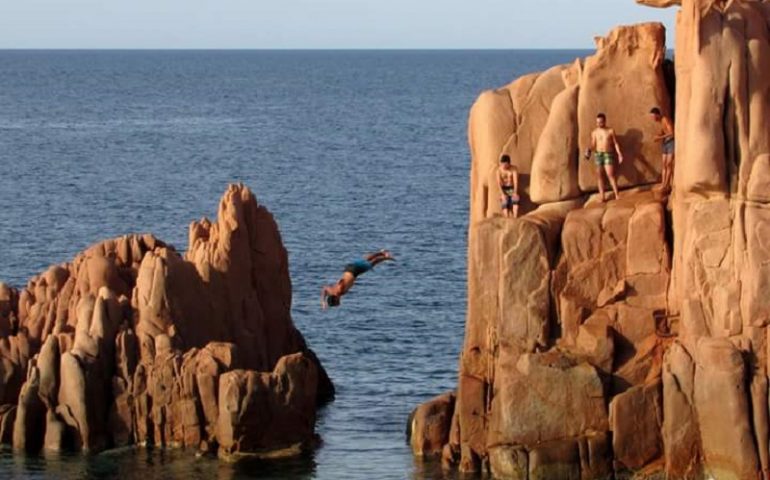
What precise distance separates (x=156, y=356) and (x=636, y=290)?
525 inches

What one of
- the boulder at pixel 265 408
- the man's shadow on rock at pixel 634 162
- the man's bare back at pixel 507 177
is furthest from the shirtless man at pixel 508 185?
the boulder at pixel 265 408

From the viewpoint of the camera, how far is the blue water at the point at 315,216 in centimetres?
5966

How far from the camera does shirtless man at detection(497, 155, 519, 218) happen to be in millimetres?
56906

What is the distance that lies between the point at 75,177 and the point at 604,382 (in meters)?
80.3

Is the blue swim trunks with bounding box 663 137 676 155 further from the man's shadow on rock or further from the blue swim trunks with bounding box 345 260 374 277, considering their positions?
the blue swim trunks with bounding box 345 260 374 277

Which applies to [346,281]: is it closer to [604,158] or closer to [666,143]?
[604,158]

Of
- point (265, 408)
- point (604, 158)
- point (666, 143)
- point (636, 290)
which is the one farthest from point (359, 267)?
point (666, 143)

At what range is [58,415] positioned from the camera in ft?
192

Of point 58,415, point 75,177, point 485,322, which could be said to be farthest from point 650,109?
point 75,177

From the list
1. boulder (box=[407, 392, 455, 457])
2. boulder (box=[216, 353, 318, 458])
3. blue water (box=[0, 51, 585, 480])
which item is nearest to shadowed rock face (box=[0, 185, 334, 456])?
boulder (box=[216, 353, 318, 458])

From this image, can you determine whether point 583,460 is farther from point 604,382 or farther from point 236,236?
point 236,236

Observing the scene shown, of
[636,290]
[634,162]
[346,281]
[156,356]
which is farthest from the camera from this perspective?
[156,356]

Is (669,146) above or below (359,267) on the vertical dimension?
above

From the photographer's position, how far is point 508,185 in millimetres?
57000
